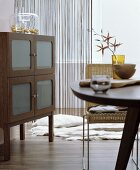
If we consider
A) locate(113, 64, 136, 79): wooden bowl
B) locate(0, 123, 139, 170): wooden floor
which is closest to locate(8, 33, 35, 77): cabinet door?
locate(0, 123, 139, 170): wooden floor

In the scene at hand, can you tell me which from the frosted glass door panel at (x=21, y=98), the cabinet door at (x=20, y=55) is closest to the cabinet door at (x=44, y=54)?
the cabinet door at (x=20, y=55)

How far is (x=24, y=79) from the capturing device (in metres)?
3.43

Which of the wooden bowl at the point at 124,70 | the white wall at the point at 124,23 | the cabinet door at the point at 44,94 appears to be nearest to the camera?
the wooden bowl at the point at 124,70

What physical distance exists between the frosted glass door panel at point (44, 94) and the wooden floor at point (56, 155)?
1.30 feet

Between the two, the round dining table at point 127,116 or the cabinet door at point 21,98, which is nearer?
the round dining table at point 127,116

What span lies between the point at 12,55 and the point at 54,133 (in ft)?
4.18

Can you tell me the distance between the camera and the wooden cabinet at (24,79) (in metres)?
3.21

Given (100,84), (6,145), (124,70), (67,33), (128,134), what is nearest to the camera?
(100,84)

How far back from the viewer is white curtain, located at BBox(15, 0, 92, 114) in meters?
5.50

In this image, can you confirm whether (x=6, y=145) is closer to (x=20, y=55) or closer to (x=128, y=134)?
(x=20, y=55)

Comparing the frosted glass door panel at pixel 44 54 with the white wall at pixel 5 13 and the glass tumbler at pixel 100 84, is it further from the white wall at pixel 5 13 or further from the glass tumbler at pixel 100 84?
the glass tumbler at pixel 100 84

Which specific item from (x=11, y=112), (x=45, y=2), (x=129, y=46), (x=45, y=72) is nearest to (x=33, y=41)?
(x=45, y=72)

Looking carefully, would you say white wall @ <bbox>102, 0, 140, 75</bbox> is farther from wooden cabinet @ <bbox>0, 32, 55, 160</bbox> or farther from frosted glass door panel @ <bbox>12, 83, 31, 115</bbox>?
frosted glass door panel @ <bbox>12, 83, 31, 115</bbox>

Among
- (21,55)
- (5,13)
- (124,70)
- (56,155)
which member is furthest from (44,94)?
(124,70)
